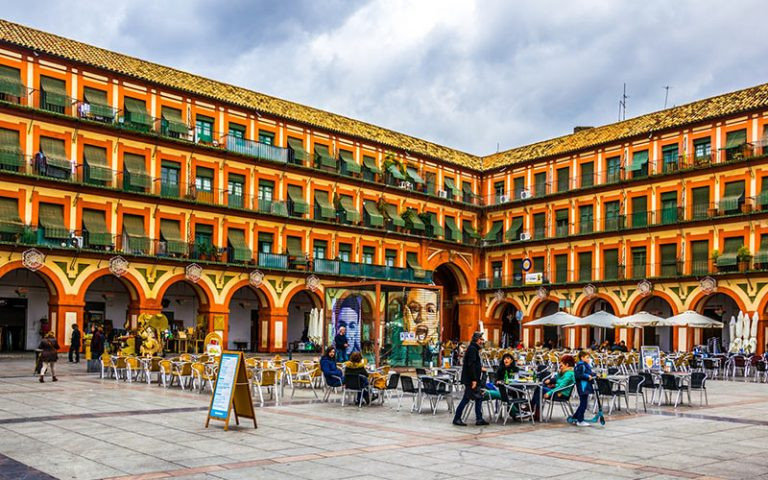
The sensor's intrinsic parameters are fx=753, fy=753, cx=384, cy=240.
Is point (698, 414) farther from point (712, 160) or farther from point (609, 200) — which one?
point (609, 200)

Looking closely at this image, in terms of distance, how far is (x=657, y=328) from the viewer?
4309 centimetres

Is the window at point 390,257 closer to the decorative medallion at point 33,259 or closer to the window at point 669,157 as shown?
the window at point 669,157

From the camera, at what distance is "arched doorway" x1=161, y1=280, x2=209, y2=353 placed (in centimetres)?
3750

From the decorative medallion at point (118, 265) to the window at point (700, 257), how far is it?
28867mm

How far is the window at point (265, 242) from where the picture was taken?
133ft

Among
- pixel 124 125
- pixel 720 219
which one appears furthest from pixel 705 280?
pixel 124 125

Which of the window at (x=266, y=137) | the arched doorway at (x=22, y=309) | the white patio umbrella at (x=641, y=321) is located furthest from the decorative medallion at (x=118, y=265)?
the white patio umbrella at (x=641, y=321)

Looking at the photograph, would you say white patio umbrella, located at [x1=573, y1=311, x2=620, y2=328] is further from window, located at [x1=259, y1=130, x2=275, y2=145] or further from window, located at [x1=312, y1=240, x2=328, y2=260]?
window, located at [x1=259, y1=130, x2=275, y2=145]

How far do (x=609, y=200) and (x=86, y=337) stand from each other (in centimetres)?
2984

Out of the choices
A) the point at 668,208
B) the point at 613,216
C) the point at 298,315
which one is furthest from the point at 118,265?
the point at 668,208

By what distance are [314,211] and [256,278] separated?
565 centimetres

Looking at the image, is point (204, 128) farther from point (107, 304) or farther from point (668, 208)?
point (668, 208)

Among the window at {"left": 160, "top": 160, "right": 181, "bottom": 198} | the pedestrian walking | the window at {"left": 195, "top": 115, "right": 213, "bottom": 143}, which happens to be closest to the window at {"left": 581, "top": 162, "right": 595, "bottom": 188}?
the window at {"left": 195, "top": 115, "right": 213, "bottom": 143}

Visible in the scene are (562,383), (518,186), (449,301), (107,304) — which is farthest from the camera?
(449,301)
